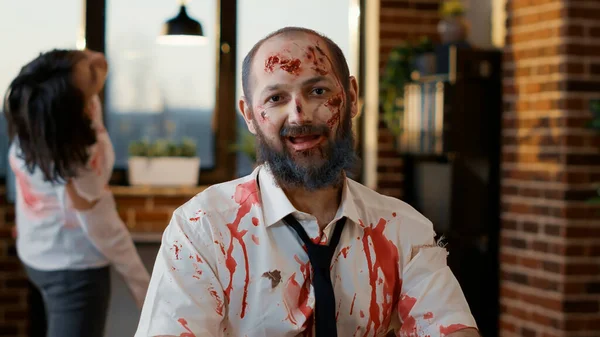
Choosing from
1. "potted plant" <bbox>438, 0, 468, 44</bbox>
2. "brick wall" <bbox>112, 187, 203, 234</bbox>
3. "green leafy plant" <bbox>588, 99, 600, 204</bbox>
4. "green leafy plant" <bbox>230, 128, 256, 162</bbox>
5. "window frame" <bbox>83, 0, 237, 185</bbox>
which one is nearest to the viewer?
"green leafy plant" <bbox>588, 99, 600, 204</bbox>

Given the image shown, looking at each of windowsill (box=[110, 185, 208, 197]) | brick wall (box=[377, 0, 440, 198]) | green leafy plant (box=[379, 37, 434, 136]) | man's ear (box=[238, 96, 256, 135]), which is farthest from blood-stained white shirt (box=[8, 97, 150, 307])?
brick wall (box=[377, 0, 440, 198])

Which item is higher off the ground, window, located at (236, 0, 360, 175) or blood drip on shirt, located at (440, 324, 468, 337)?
window, located at (236, 0, 360, 175)

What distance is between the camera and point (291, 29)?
1556 millimetres

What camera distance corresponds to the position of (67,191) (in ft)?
9.07

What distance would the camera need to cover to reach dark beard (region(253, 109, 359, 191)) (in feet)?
4.91

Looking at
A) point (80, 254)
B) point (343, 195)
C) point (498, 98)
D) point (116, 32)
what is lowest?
point (80, 254)

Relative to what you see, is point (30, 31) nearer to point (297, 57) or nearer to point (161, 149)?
point (161, 149)

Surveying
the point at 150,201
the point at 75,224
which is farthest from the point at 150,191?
the point at 75,224

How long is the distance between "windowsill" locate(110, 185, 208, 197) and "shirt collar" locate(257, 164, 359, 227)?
310 cm

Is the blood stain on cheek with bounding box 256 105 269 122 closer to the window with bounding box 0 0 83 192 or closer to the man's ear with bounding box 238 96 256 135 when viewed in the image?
the man's ear with bounding box 238 96 256 135

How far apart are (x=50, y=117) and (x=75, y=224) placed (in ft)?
1.20

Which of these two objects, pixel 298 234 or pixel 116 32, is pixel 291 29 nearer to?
pixel 298 234

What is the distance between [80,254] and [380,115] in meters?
2.41

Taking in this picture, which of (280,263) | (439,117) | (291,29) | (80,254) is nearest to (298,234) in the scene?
(280,263)
